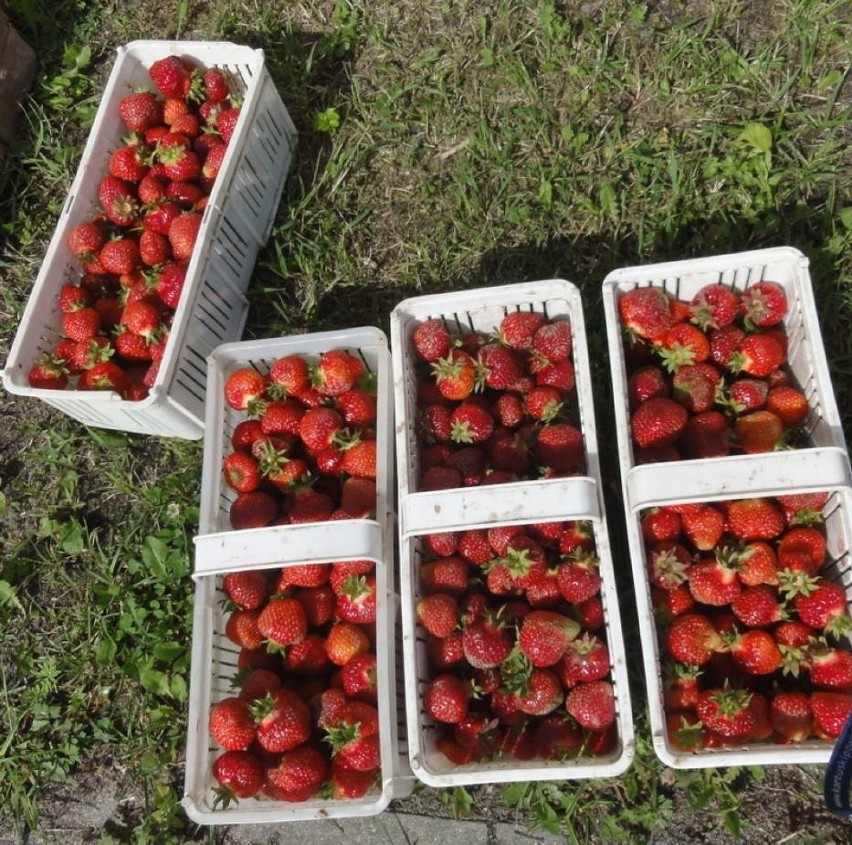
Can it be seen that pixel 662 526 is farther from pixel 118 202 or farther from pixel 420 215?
pixel 118 202

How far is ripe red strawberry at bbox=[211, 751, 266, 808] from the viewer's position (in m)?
1.84

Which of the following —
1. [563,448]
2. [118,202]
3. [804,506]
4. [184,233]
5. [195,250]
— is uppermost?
[118,202]

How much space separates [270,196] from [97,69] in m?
1.18

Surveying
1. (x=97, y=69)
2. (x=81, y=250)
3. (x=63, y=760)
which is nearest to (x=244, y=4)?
(x=97, y=69)

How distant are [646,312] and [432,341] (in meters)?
0.55

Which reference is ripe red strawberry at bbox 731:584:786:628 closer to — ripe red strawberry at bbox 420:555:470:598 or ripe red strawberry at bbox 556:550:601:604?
ripe red strawberry at bbox 556:550:601:604

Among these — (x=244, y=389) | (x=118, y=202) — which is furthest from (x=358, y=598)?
(x=118, y=202)

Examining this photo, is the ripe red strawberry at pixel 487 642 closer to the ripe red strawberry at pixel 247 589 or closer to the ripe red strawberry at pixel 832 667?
the ripe red strawberry at pixel 247 589

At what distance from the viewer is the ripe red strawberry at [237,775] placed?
1.84 m

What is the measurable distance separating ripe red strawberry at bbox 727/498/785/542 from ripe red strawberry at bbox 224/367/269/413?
1.26 m

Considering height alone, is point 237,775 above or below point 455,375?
below

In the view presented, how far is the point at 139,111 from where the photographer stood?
2.68m

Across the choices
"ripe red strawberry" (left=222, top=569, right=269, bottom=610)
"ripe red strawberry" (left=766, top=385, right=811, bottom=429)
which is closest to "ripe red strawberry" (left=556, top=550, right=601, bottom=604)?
"ripe red strawberry" (left=766, top=385, right=811, bottom=429)

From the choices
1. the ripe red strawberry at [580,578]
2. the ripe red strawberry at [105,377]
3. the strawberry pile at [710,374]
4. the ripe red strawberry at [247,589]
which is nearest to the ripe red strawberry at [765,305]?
the strawberry pile at [710,374]
